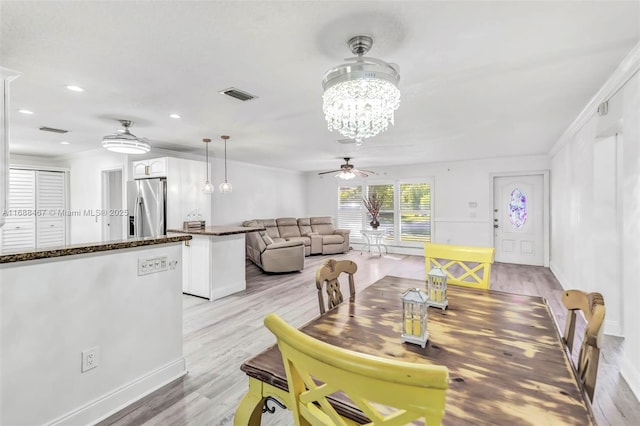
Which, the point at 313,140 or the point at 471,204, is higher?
the point at 313,140

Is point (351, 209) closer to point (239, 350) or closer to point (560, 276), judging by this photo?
point (560, 276)

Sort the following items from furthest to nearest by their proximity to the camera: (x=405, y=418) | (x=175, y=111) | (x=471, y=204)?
(x=471, y=204) → (x=175, y=111) → (x=405, y=418)

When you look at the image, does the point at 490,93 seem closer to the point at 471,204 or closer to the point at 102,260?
the point at 102,260

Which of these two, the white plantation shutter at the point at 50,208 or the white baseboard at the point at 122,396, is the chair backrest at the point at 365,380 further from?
the white plantation shutter at the point at 50,208

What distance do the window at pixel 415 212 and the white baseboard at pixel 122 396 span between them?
21.5ft

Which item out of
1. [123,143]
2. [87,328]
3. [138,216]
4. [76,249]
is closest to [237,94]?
[123,143]

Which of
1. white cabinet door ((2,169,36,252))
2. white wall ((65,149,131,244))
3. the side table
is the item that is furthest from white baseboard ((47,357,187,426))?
the side table

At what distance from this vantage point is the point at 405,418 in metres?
0.61

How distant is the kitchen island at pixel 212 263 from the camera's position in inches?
163

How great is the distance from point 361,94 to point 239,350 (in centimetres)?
238

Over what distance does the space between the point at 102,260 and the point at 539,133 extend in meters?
5.49

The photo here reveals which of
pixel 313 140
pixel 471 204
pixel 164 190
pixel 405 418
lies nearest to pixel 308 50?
pixel 405 418

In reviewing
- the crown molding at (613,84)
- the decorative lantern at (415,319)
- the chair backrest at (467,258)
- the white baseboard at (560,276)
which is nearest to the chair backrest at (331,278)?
the decorative lantern at (415,319)

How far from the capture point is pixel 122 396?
194cm
